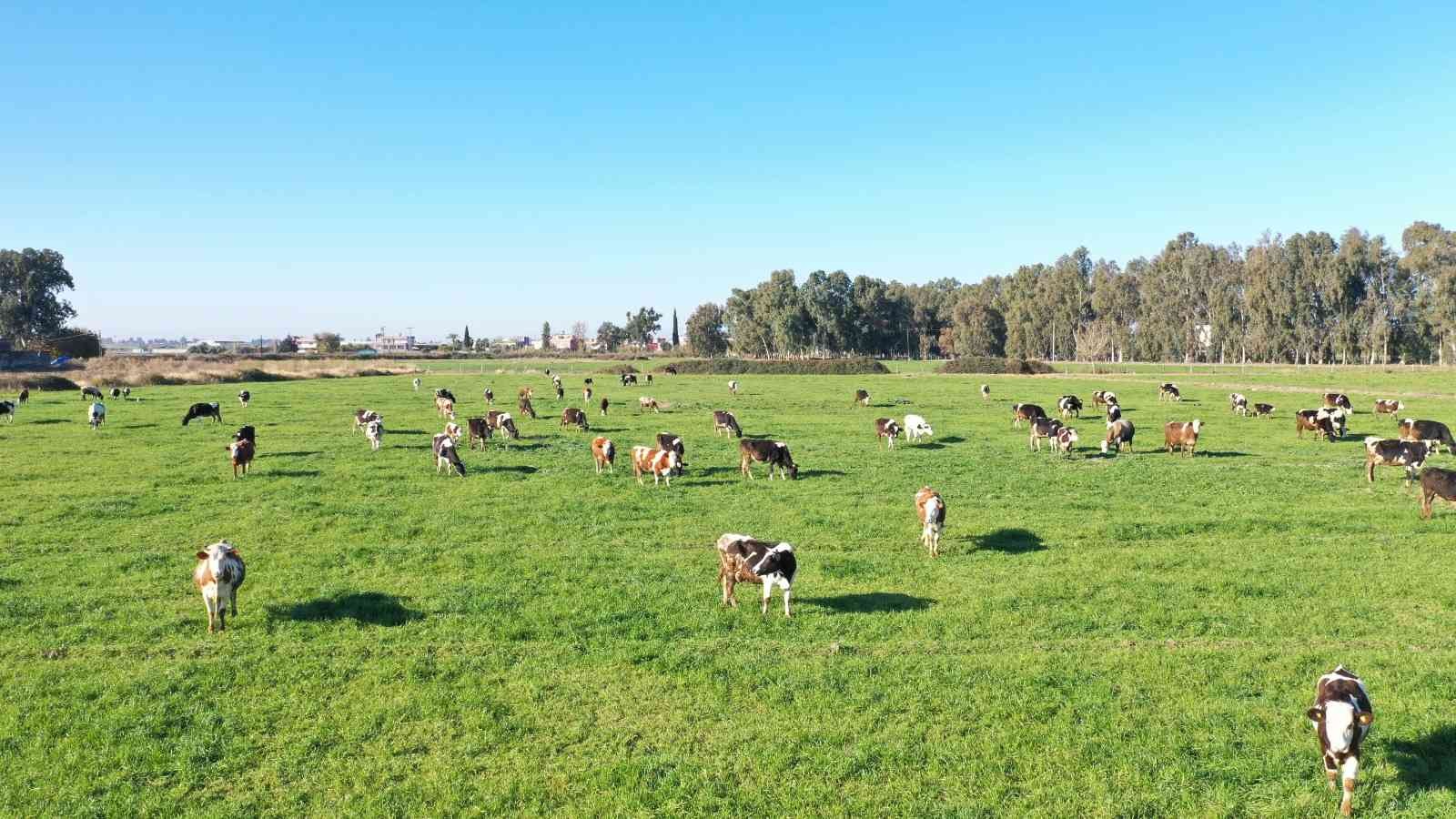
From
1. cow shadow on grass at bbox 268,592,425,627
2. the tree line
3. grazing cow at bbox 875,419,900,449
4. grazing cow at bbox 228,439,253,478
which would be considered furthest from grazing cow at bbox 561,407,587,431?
the tree line

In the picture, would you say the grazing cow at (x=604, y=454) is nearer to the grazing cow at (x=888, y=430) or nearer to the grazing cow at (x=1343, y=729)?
the grazing cow at (x=888, y=430)

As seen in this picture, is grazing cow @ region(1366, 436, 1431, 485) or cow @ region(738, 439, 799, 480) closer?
grazing cow @ region(1366, 436, 1431, 485)

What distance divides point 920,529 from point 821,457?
11.0 meters

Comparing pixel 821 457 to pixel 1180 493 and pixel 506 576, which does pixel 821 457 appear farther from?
pixel 506 576

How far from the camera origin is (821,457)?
29.2 meters

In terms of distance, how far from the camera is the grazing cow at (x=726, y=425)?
3588 centimetres

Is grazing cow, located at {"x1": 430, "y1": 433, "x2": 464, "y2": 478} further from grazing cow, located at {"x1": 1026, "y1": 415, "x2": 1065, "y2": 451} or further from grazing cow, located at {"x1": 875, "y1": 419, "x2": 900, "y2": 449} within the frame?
grazing cow, located at {"x1": 1026, "y1": 415, "x2": 1065, "y2": 451}

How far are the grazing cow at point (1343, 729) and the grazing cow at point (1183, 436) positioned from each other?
2378cm

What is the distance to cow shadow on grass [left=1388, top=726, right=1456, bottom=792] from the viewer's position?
8094mm

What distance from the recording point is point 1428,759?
852 centimetres

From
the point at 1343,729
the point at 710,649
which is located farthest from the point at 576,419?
the point at 1343,729

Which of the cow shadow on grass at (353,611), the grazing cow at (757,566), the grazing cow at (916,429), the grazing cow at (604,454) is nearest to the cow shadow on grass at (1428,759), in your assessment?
the grazing cow at (757,566)

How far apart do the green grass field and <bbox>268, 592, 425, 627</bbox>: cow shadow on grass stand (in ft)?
0.22

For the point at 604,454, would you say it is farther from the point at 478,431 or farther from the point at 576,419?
the point at 576,419
